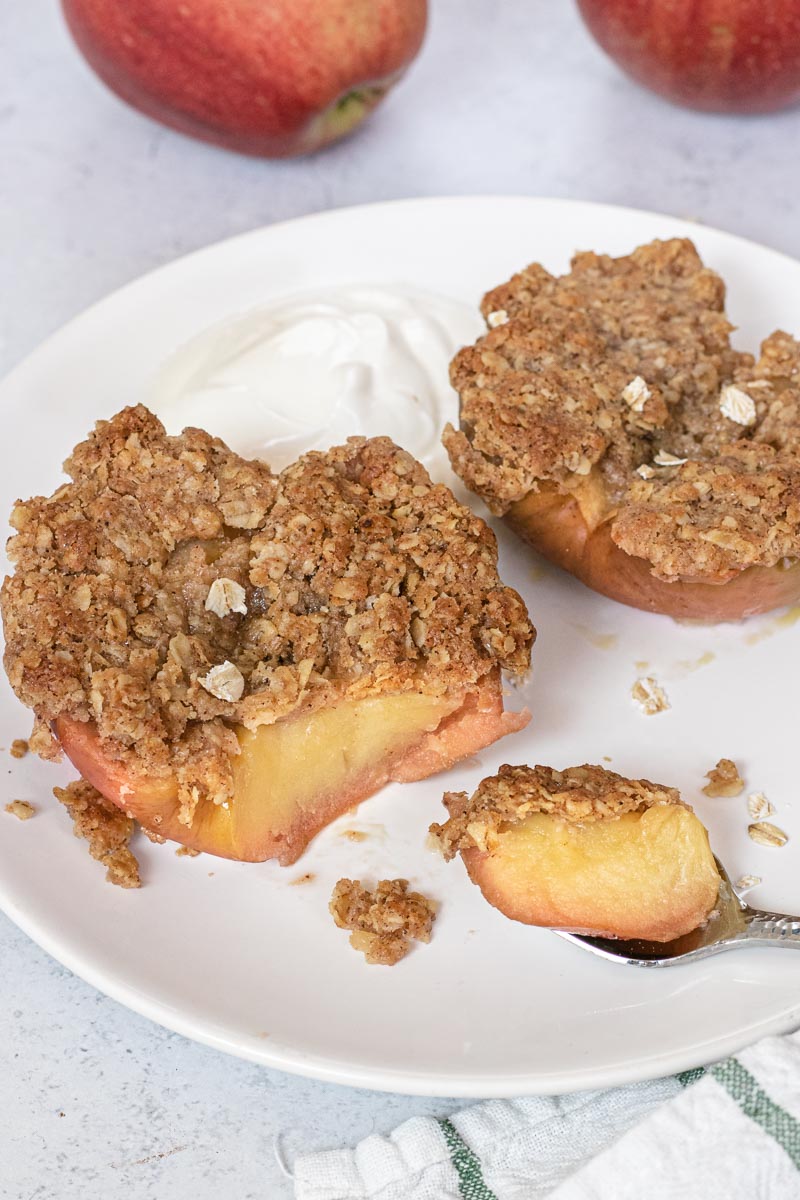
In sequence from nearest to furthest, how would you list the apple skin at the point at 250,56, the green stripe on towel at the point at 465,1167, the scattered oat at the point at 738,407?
the green stripe on towel at the point at 465,1167, the scattered oat at the point at 738,407, the apple skin at the point at 250,56

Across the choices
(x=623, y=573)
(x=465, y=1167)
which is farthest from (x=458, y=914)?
(x=623, y=573)

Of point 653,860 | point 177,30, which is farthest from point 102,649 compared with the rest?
point 177,30

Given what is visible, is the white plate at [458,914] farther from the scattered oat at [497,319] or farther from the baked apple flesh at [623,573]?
the scattered oat at [497,319]

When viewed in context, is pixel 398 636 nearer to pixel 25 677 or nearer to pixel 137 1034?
pixel 25 677

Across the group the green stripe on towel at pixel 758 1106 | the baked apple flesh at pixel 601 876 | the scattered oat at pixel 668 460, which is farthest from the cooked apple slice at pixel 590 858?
the scattered oat at pixel 668 460

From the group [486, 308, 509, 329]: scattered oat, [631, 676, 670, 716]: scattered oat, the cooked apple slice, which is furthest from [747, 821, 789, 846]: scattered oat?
[486, 308, 509, 329]: scattered oat

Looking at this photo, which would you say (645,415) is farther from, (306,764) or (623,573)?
(306,764)

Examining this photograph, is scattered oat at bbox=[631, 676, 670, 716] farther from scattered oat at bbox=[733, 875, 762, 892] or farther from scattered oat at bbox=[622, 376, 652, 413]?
scattered oat at bbox=[622, 376, 652, 413]
